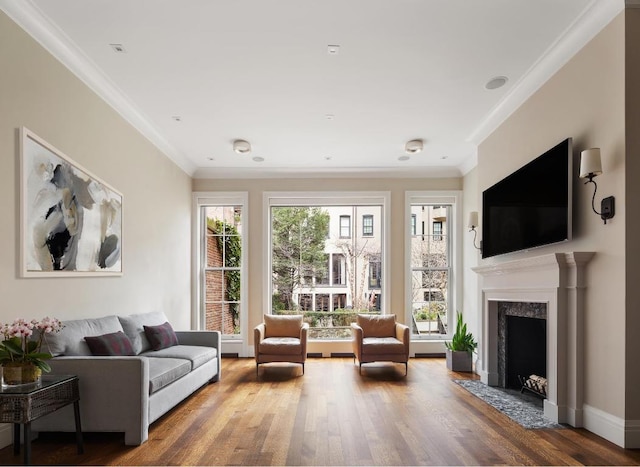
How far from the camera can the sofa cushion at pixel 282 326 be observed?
6.56m

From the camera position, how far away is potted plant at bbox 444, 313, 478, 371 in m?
→ 6.16

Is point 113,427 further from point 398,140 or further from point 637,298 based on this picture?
point 398,140

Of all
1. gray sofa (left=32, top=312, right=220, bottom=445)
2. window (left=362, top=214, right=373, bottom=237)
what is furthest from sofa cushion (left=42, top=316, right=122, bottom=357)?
window (left=362, top=214, right=373, bottom=237)

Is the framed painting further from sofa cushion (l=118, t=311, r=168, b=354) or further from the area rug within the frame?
the area rug

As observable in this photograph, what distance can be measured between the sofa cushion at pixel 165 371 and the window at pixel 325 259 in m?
3.21

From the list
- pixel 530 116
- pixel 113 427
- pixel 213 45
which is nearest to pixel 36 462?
pixel 113 427

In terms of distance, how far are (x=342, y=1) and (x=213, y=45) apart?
43.8 inches

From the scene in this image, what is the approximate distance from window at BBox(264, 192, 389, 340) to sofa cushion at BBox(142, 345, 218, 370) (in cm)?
240

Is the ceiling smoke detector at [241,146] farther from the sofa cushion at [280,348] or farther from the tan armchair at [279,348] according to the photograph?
the sofa cushion at [280,348]

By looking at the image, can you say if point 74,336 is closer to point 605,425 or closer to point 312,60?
point 312,60

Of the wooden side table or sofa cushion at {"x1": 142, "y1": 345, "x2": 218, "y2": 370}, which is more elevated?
the wooden side table

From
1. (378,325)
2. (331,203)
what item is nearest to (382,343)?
(378,325)

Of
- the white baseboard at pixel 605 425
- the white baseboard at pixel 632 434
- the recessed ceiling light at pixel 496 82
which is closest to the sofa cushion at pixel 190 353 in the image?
the white baseboard at pixel 605 425

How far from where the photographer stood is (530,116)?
4430 mm
